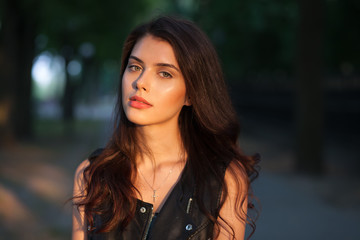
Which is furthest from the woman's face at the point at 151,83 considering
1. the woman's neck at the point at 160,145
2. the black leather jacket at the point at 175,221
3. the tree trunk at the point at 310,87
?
the tree trunk at the point at 310,87

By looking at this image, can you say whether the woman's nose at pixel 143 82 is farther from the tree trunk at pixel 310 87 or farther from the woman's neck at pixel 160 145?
the tree trunk at pixel 310 87

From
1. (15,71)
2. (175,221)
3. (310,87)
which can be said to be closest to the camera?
(175,221)

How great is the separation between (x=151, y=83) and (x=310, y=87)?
827cm

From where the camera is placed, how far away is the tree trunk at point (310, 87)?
9820mm

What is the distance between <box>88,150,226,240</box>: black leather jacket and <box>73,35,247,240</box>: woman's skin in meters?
0.09

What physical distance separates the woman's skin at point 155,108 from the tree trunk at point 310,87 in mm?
8008

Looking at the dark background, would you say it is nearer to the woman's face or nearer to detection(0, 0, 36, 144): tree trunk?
detection(0, 0, 36, 144): tree trunk

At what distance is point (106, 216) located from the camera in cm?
232

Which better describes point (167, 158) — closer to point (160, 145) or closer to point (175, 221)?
point (160, 145)

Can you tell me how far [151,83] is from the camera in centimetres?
238

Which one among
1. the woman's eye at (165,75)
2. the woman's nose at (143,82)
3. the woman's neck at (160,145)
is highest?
the woman's eye at (165,75)

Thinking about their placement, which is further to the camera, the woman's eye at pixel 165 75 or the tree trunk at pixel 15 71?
the tree trunk at pixel 15 71

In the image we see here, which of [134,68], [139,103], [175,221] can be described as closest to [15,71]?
[134,68]

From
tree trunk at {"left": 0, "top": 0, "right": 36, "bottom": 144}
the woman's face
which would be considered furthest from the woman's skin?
tree trunk at {"left": 0, "top": 0, "right": 36, "bottom": 144}
